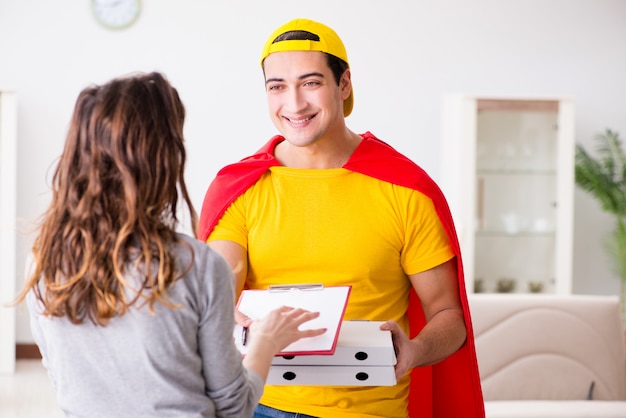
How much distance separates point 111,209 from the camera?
4.88ft

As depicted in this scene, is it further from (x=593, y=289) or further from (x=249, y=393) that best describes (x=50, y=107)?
(x=249, y=393)

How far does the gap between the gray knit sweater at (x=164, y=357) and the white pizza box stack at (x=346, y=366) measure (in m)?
0.33

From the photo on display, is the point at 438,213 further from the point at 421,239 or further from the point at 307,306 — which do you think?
the point at 307,306

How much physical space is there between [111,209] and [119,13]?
16.7 feet

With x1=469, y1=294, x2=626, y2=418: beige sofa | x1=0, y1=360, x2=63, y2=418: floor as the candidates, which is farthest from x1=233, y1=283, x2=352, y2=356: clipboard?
x1=0, y1=360, x2=63, y2=418: floor

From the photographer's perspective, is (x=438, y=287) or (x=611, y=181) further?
(x=611, y=181)

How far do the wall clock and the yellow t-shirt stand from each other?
441 centimetres

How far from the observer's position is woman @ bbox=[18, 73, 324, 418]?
1451mm

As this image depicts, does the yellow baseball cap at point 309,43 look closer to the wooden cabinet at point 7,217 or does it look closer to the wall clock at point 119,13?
the wooden cabinet at point 7,217

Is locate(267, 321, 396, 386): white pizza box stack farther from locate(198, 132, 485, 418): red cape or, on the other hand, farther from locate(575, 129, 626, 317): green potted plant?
locate(575, 129, 626, 317): green potted plant

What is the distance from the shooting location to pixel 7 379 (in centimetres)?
582

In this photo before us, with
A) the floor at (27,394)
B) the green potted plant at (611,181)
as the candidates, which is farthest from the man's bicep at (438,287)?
the green potted plant at (611,181)

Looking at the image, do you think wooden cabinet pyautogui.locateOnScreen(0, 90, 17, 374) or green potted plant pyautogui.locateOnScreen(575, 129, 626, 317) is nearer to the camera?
wooden cabinet pyautogui.locateOnScreen(0, 90, 17, 374)

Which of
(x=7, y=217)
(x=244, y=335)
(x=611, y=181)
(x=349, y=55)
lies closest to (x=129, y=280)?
(x=244, y=335)
